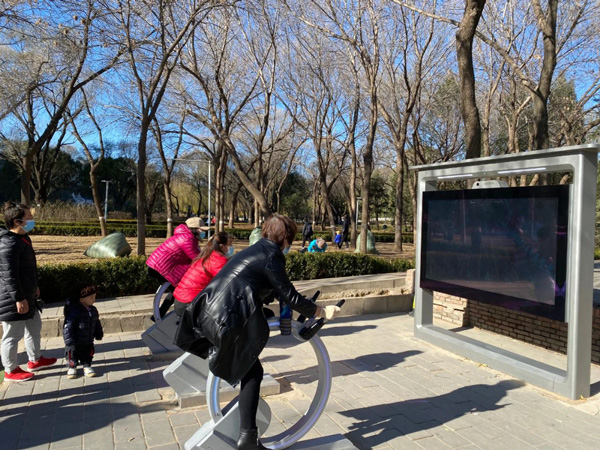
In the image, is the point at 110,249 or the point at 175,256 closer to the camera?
the point at 175,256

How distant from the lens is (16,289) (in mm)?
4566

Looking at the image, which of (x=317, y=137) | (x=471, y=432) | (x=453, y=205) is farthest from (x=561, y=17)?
(x=471, y=432)

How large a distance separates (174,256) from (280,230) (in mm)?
2688

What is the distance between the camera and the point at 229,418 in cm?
299

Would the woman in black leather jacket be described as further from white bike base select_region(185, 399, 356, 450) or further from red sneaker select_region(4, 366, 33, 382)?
red sneaker select_region(4, 366, 33, 382)

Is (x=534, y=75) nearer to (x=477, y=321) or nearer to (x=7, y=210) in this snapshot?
(x=477, y=321)

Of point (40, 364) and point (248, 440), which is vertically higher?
point (248, 440)

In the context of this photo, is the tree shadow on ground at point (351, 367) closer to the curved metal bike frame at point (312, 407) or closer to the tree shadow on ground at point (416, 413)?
the tree shadow on ground at point (416, 413)

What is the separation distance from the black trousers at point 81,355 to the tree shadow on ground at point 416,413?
276 cm

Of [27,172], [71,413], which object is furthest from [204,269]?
[27,172]

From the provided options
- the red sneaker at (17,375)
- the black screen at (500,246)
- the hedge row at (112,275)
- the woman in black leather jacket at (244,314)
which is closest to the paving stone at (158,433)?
the woman in black leather jacket at (244,314)

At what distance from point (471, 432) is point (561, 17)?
1530 cm

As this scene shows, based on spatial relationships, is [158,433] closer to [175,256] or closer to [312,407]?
[312,407]

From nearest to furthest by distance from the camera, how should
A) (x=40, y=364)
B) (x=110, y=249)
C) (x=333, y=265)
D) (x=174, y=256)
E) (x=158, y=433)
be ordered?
(x=158, y=433) → (x=40, y=364) → (x=174, y=256) → (x=333, y=265) → (x=110, y=249)
